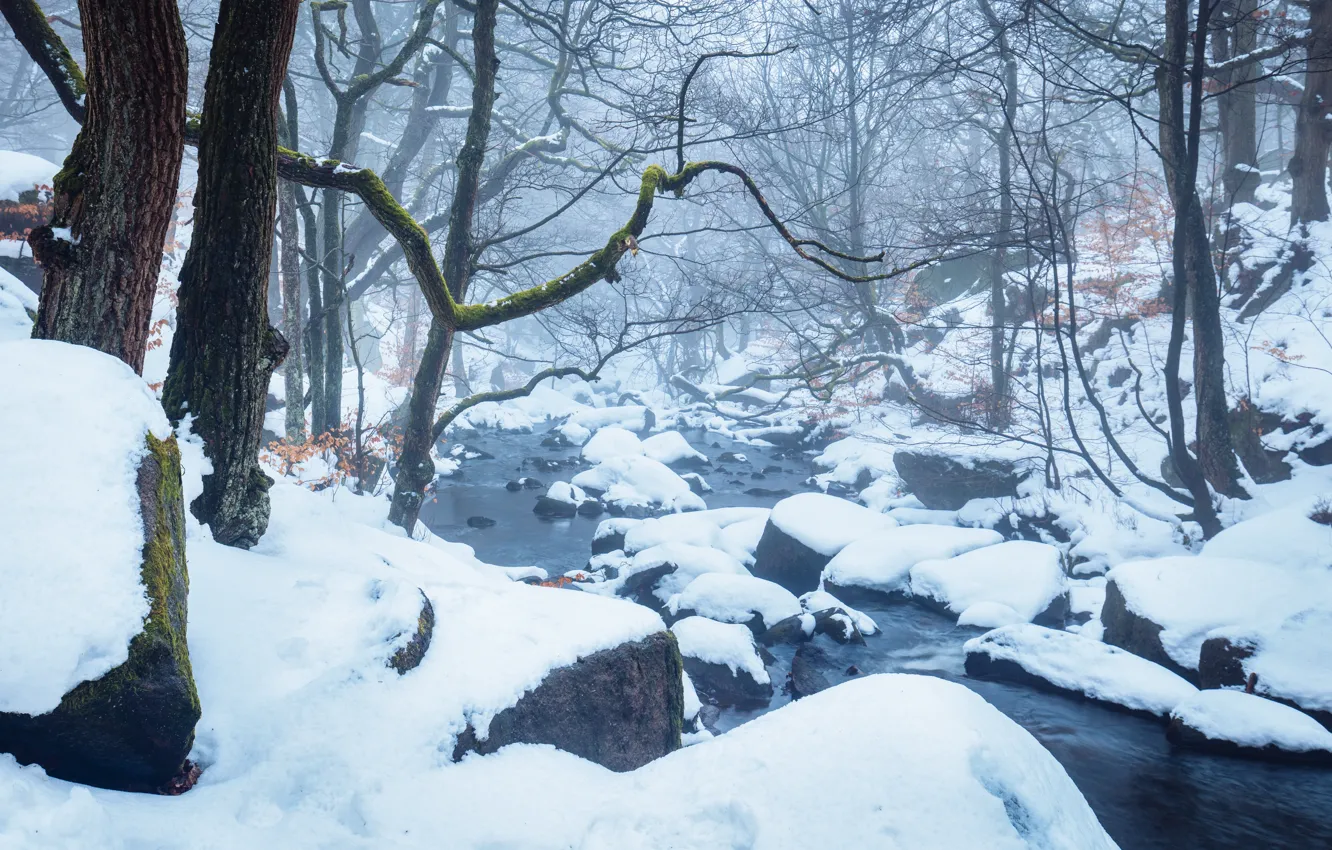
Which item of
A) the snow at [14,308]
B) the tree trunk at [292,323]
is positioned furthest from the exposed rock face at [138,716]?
the tree trunk at [292,323]

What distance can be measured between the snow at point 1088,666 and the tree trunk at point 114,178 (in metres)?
7.21

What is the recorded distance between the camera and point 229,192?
3.28 meters

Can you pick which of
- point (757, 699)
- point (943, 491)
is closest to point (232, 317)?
point (757, 699)

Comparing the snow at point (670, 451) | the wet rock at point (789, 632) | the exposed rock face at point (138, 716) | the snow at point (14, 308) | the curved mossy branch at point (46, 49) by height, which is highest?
the curved mossy branch at point (46, 49)

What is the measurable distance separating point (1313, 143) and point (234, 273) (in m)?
15.2

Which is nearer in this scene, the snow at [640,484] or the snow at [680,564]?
the snow at [680,564]

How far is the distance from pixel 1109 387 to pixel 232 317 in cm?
1560

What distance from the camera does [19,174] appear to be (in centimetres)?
975

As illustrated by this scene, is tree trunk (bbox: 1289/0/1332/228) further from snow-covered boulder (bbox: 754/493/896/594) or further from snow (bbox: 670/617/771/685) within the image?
snow (bbox: 670/617/771/685)

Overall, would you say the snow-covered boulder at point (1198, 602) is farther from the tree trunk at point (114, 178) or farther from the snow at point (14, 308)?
the snow at point (14, 308)

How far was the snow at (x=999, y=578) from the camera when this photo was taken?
7.94 m

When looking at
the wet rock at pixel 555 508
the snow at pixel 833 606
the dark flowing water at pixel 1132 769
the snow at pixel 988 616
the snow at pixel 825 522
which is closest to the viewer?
the dark flowing water at pixel 1132 769

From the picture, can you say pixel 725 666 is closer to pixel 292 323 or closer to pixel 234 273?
pixel 234 273

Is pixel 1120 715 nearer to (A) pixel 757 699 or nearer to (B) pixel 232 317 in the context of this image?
(A) pixel 757 699
